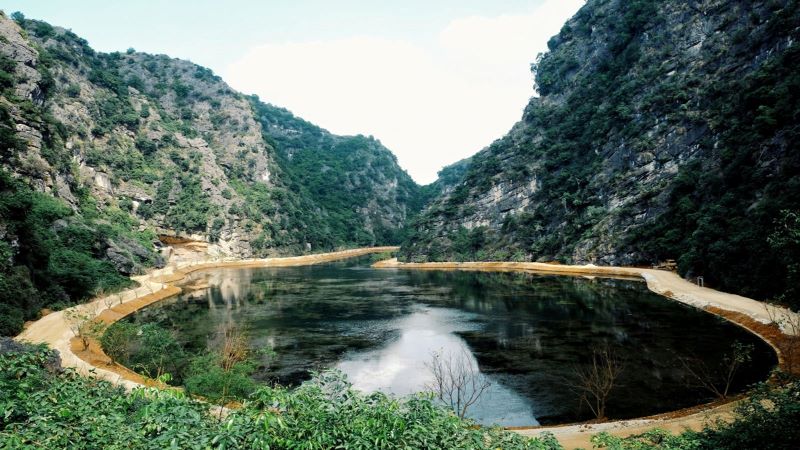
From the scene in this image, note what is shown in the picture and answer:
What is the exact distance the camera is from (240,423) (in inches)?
302

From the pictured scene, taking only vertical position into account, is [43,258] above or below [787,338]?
above

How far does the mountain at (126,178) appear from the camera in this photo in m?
46.2

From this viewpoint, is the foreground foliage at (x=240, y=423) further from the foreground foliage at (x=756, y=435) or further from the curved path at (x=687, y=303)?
the curved path at (x=687, y=303)

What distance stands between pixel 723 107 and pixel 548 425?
68.5 m

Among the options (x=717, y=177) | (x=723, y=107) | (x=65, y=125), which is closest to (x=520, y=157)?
(x=723, y=107)

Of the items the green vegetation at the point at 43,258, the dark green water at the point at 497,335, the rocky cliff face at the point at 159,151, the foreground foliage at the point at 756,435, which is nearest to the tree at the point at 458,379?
the dark green water at the point at 497,335

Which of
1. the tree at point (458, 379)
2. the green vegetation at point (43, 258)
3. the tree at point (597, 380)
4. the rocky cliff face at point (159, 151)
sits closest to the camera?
the tree at point (597, 380)

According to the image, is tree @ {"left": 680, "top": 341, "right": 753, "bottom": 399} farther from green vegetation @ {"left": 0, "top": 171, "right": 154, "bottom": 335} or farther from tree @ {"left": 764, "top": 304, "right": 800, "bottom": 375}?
green vegetation @ {"left": 0, "top": 171, "right": 154, "bottom": 335}

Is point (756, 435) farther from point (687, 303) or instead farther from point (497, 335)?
point (687, 303)

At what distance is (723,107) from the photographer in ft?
224

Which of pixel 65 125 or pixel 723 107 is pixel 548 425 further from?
pixel 65 125

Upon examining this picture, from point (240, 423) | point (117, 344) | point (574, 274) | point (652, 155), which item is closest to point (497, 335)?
point (117, 344)

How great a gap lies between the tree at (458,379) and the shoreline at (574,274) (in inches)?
162

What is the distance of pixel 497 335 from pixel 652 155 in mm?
58061
